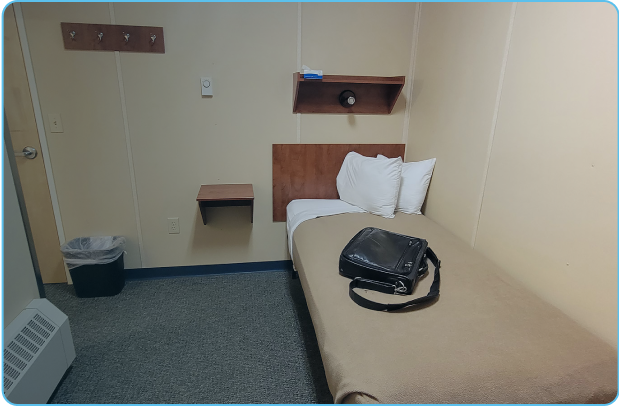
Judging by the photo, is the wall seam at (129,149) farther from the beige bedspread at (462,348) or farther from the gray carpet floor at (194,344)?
the beige bedspread at (462,348)

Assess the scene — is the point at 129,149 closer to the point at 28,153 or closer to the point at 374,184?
the point at 28,153

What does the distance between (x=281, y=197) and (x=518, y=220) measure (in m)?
1.54

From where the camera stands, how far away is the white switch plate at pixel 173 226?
2.39 m

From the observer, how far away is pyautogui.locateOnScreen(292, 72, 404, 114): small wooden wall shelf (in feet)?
7.48

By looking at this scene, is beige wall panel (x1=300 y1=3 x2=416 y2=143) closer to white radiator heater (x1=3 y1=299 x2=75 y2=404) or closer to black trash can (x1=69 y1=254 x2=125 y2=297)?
black trash can (x1=69 y1=254 x2=125 y2=297)

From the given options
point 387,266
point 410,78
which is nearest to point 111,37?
point 410,78

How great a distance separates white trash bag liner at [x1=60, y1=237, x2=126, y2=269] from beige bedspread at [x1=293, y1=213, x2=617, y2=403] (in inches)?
60.1

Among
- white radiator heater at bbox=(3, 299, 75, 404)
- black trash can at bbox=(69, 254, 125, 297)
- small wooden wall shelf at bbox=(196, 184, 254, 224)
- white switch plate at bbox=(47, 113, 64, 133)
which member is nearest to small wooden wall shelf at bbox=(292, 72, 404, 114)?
small wooden wall shelf at bbox=(196, 184, 254, 224)

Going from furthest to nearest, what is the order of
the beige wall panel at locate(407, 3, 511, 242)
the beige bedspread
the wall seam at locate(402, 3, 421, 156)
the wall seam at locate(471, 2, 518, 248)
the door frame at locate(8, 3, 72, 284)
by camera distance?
1. the wall seam at locate(402, 3, 421, 156)
2. the door frame at locate(8, 3, 72, 284)
3. the beige wall panel at locate(407, 3, 511, 242)
4. the wall seam at locate(471, 2, 518, 248)
5. the beige bedspread

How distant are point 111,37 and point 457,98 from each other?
210 centimetres

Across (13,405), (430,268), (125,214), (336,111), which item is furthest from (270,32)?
(13,405)

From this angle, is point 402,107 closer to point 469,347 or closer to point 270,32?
point 270,32

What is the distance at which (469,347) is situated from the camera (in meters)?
1.02

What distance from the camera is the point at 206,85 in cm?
216
